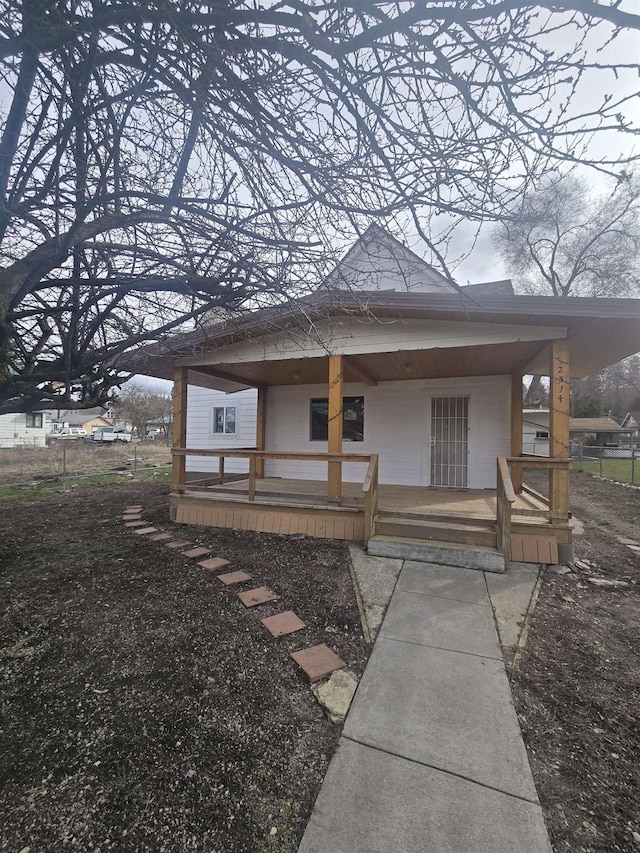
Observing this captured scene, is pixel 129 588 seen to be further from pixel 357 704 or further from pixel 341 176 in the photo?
pixel 341 176

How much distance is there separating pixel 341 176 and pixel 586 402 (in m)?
35.2

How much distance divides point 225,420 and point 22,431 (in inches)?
1056

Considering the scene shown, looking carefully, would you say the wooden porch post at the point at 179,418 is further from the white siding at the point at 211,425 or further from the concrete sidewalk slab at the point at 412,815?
the concrete sidewalk slab at the point at 412,815

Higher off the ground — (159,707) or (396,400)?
(396,400)

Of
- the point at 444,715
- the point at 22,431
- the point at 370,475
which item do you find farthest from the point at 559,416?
the point at 22,431

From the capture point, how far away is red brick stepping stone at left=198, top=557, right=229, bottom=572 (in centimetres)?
419

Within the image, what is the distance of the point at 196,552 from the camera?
4.72 meters

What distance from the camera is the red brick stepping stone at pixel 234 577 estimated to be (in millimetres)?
3816

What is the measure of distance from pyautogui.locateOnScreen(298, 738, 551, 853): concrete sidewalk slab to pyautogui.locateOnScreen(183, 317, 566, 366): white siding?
12.3 feet

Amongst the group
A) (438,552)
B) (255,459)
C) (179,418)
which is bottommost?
(438,552)

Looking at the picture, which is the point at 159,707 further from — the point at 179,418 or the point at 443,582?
the point at 179,418

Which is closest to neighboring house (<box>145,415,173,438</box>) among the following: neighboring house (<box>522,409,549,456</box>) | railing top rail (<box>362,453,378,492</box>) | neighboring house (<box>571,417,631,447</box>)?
neighboring house (<box>522,409,549,456</box>)

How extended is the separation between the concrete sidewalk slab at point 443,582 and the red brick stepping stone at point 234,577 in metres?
1.57

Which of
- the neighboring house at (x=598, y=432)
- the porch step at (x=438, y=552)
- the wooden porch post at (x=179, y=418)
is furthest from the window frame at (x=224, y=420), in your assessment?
the neighboring house at (x=598, y=432)
